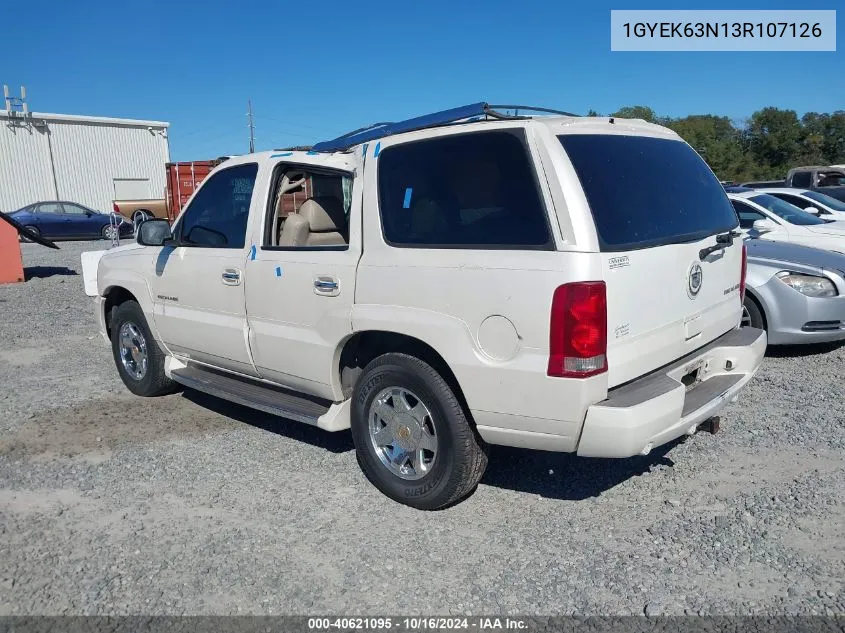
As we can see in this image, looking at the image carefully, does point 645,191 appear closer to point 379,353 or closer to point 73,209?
point 379,353

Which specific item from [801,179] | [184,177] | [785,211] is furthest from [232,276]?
[801,179]

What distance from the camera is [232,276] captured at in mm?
4738

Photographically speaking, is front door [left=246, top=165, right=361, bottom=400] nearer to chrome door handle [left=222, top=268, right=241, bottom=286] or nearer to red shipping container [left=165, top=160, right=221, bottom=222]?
chrome door handle [left=222, top=268, right=241, bottom=286]

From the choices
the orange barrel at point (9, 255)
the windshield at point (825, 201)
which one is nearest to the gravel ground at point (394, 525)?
the windshield at point (825, 201)

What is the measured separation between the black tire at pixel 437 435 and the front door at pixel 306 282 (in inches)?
12.0

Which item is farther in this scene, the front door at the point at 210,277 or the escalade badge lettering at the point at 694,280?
the front door at the point at 210,277

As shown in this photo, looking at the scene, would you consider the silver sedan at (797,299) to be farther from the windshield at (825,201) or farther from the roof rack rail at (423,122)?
the windshield at (825,201)

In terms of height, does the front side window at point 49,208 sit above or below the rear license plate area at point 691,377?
above

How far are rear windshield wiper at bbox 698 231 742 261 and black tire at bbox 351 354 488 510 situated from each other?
4.99 feet

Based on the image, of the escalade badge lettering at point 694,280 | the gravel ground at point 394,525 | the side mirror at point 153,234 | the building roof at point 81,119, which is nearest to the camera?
the gravel ground at point 394,525

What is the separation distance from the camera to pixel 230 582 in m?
3.24

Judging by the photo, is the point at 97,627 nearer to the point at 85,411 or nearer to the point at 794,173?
the point at 85,411

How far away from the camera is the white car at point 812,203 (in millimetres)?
12391

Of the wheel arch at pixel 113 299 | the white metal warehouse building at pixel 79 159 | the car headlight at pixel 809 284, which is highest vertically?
the white metal warehouse building at pixel 79 159
